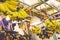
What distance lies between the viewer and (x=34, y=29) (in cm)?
99

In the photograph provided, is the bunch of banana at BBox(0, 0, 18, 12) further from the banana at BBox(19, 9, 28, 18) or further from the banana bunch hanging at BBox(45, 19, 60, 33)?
the banana bunch hanging at BBox(45, 19, 60, 33)

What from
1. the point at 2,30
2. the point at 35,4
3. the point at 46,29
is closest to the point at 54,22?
the point at 46,29

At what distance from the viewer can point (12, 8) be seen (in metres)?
0.98

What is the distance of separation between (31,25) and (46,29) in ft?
0.37

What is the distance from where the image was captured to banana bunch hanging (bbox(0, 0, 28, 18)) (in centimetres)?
96

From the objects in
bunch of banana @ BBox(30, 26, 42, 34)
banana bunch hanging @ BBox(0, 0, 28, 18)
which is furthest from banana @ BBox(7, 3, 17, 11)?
bunch of banana @ BBox(30, 26, 42, 34)

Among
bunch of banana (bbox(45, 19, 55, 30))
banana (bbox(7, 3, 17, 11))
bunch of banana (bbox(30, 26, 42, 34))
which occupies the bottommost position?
bunch of banana (bbox(30, 26, 42, 34))

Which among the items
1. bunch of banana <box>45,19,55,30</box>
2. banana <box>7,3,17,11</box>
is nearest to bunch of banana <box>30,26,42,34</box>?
bunch of banana <box>45,19,55,30</box>

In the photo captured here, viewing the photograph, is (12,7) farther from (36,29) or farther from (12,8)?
(36,29)

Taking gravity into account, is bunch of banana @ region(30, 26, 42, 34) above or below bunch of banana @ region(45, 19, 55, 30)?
below

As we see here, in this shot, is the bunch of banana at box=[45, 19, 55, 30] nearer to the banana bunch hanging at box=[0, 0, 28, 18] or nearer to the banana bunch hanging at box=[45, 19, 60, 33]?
the banana bunch hanging at box=[45, 19, 60, 33]

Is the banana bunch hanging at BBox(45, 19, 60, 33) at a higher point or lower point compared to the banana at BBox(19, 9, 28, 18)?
lower

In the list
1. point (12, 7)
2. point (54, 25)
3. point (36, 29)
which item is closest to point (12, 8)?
point (12, 7)

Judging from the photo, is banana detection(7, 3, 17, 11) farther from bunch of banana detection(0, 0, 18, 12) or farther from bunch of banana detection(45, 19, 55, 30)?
bunch of banana detection(45, 19, 55, 30)
